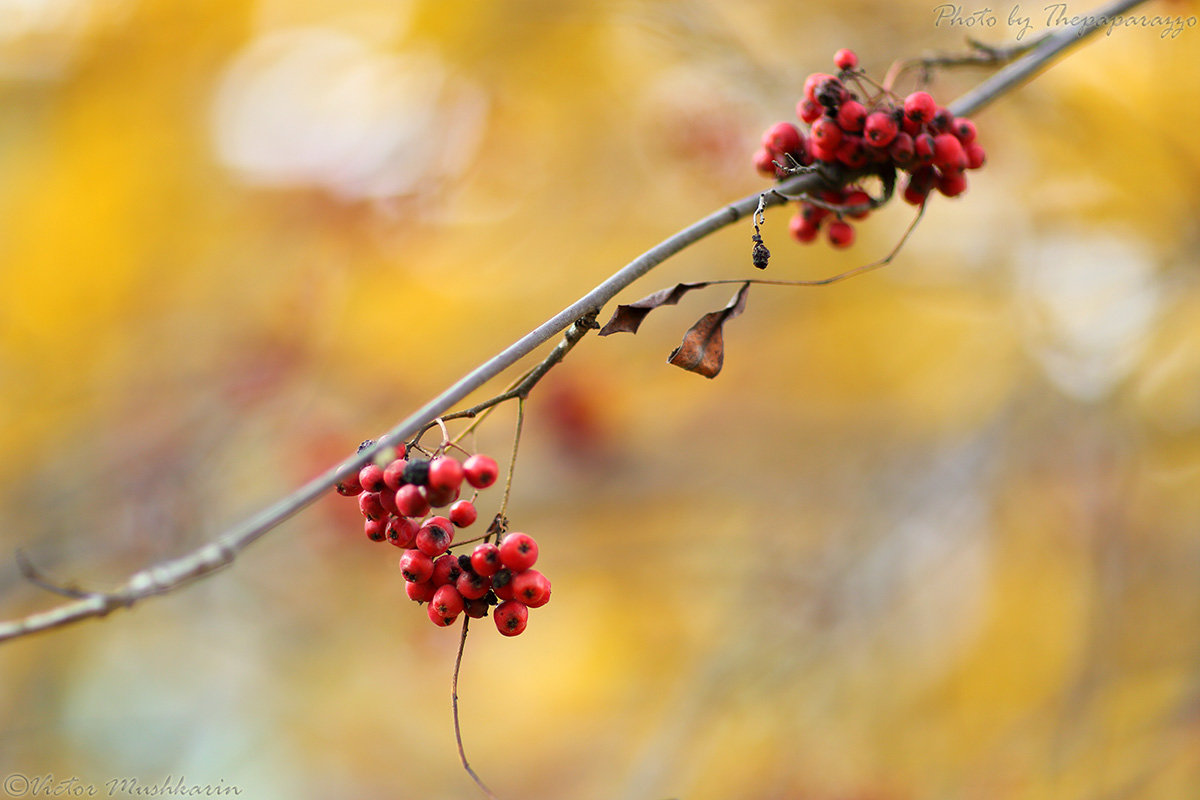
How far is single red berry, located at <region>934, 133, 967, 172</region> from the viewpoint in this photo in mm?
1279

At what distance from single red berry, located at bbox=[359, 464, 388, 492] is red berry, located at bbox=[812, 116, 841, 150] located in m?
0.87

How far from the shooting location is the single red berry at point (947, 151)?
4.20 feet

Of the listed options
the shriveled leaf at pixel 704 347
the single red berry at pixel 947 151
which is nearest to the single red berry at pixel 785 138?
the single red berry at pixel 947 151

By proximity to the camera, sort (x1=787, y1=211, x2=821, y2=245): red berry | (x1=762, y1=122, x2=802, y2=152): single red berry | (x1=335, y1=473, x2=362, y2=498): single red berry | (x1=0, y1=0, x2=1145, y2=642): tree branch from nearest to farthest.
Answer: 1. (x1=0, y1=0, x2=1145, y2=642): tree branch
2. (x1=335, y1=473, x2=362, y2=498): single red berry
3. (x1=762, y1=122, x2=802, y2=152): single red berry
4. (x1=787, y1=211, x2=821, y2=245): red berry

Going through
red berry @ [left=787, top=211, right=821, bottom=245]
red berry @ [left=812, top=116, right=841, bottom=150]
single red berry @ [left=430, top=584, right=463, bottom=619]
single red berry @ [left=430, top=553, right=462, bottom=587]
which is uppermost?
red berry @ [left=787, top=211, right=821, bottom=245]

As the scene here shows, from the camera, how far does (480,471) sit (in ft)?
3.62

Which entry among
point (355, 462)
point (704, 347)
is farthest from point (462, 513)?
point (704, 347)

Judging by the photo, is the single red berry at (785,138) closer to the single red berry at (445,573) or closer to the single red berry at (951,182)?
the single red berry at (951,182)

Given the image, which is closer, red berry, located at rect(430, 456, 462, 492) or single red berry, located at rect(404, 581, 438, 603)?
red berry, located at rect(430, 456, 462, 492)

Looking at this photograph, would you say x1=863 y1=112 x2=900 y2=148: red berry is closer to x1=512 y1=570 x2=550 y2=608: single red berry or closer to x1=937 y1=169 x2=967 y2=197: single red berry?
x1=937 y1=169 x2=967 y2=197: single red berry

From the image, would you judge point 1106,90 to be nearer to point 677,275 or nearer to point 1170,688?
point 677,275

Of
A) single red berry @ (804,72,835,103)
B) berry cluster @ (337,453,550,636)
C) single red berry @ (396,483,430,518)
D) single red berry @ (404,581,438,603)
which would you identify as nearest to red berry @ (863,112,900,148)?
single red berry @ (804,72,835,103)

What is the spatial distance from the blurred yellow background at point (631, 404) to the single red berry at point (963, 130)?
193 centimetres

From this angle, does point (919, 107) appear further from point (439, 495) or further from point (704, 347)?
point (439, 495)
